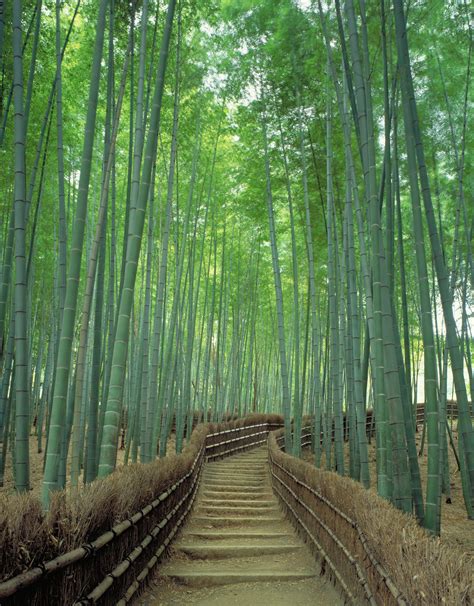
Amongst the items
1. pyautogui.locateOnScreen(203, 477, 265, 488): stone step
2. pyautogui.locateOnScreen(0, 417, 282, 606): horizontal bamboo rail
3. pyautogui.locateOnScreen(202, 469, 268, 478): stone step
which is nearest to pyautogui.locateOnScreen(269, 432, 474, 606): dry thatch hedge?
pyautogui.locateOnScreen(0, 417, 282, 606): horizontal bamboo rail

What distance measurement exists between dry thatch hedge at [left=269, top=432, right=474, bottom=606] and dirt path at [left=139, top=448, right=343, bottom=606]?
0.97ft

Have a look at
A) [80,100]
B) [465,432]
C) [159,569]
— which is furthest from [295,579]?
[80,100]

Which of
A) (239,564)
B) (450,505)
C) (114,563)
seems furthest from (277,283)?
(114,563)

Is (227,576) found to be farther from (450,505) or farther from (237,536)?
(450,505)

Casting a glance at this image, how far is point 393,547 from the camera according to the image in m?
1.75

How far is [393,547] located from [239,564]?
1.76 meters

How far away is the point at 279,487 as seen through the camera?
5.31 metres

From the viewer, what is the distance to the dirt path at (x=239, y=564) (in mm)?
2646

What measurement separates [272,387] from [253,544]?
45.9ft

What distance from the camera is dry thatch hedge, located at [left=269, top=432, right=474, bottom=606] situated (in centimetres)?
129

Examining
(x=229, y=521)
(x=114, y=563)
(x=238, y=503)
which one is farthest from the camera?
(x=238, y=503)

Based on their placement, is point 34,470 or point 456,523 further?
point 34,470

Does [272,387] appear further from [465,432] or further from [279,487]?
[465,432]

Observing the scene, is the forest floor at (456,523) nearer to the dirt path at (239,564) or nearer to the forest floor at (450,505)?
the forest floor at (450,505)
